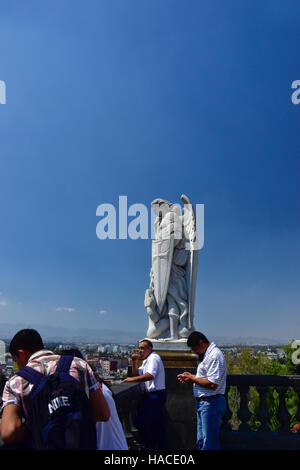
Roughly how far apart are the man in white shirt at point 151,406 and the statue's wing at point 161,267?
187 centimetres

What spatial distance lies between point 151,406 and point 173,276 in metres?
2.64

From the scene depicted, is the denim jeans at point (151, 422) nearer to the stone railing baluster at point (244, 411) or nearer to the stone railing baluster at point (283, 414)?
the stone railing baluster at point (244, 411)

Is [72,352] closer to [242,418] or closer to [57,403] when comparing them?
[57,403]

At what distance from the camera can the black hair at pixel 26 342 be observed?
2.57 metres

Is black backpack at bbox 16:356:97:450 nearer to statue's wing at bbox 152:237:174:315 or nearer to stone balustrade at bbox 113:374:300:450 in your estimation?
stone balustrade at bbox 113:374:300:450

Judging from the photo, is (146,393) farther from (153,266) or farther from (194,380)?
(153,266)

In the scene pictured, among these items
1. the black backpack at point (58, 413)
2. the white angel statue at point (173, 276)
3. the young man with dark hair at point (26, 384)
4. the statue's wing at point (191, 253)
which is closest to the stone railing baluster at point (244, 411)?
the white angel statue at point (173, 276)

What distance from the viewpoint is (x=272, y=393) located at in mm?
6539

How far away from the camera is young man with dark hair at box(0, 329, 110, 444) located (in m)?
2.16

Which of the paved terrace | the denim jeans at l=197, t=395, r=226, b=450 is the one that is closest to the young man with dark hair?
the denim jeans at l=197, t=395, r=226, b=450

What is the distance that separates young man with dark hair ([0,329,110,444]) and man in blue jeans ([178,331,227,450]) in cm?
220

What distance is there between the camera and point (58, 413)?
2145 mm

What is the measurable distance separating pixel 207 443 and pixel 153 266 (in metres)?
3.57
